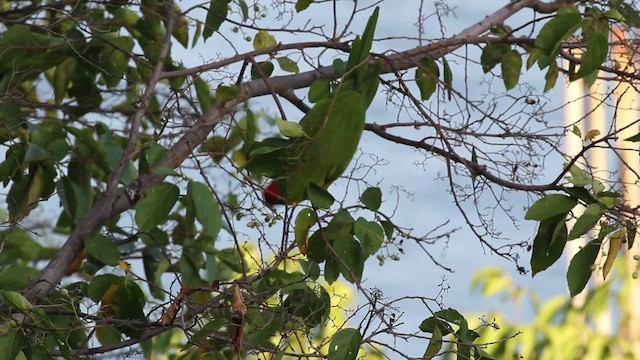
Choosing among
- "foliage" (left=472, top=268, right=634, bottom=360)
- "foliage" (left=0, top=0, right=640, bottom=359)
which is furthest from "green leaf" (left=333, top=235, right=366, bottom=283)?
"foliage" (left=472, top=268, right=634, bottom=360)

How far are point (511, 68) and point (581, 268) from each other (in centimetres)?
35

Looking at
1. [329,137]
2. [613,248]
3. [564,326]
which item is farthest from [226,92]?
[564,326]

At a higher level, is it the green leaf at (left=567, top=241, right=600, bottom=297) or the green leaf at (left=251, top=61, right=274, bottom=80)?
the green leaf at (left=251, top=61, right=274, bottom=80)

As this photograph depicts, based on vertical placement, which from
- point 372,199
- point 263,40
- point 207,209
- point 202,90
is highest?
point 263,40

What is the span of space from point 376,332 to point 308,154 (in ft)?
0.60

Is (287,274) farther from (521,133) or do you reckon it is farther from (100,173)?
(100,173)

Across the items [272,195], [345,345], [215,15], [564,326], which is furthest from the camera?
[564,326]

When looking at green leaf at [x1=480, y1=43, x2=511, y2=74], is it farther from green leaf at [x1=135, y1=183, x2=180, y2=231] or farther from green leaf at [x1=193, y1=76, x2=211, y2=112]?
green leaf at [x1=135, y1=183, x2=180, y2=231]

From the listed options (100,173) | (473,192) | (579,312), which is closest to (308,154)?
(473,192)

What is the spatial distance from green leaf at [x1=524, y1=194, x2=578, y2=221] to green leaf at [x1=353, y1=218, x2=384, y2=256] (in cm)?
15

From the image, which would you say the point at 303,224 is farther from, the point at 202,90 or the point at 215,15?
the point at 215,15

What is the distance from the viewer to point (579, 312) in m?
2.69

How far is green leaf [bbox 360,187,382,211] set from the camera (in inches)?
43.4

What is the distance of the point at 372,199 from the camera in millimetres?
1104
